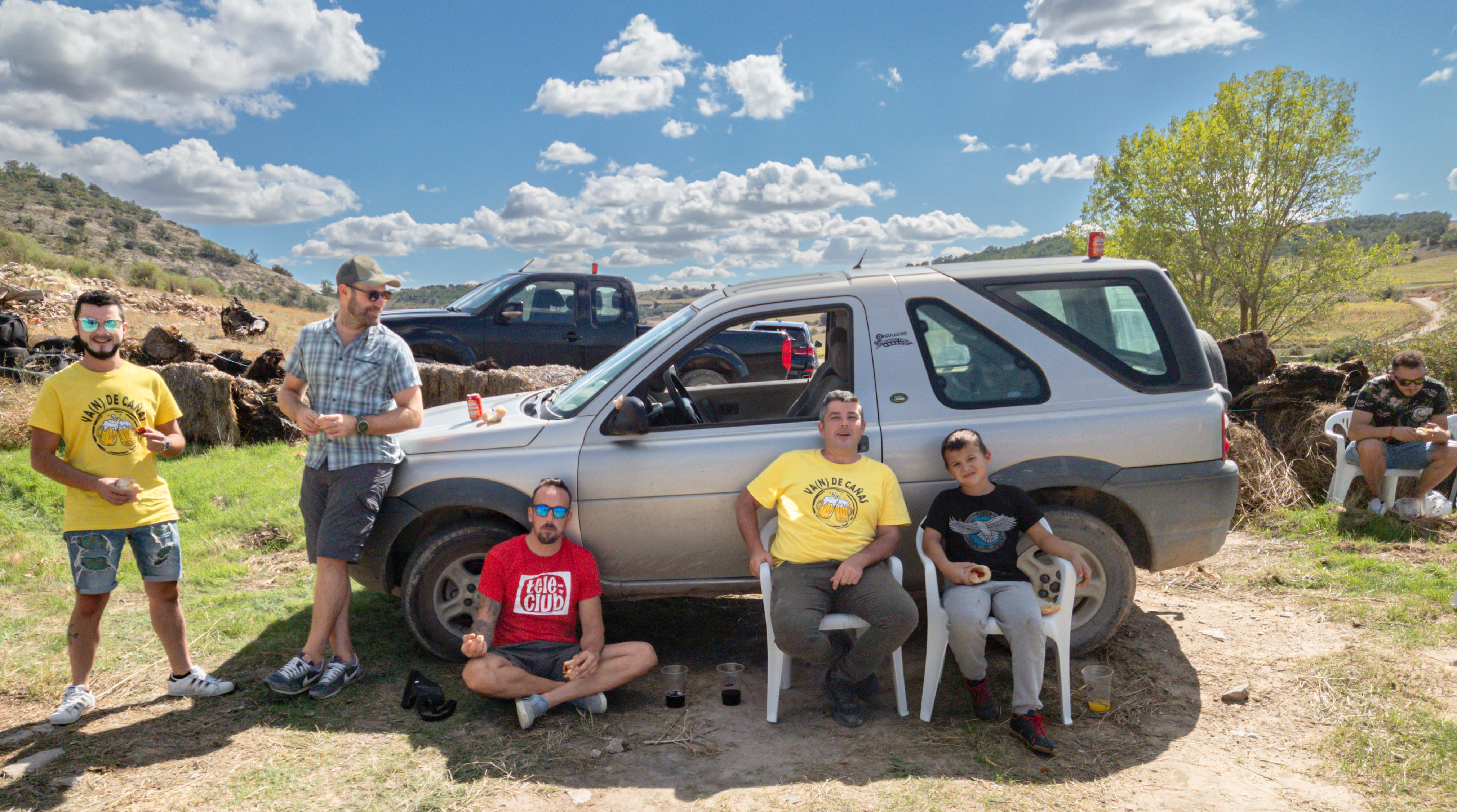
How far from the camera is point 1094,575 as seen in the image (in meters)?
4.24

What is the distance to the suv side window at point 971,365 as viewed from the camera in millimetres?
4172

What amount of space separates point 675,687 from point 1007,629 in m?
1.54

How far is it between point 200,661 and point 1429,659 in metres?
6.18

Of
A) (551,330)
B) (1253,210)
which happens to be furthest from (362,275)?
(1253,210)

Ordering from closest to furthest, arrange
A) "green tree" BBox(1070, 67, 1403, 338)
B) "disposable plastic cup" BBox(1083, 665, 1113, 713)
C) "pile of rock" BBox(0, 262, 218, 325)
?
"disposable plastic cup" BBox(1083, 665, 1113, 713), "pile of rock" BBox(0, 262, 218, 325), "green tree" BBox(1070, 67, 1403, 338)

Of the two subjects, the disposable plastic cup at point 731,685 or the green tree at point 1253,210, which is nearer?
the disposable plastic cup at point 731,685

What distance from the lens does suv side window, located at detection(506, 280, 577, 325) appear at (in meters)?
10.3

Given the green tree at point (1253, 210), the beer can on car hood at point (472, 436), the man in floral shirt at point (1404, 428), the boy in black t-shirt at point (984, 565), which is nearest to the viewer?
the boy in black t-shirt at point (984, 565)

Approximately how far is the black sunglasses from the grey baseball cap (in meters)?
0.02

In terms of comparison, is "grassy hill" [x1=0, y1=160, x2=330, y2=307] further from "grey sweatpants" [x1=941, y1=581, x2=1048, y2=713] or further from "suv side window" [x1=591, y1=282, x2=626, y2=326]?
"grey sweatpants" [x1=941, y1=581, x2=1048, y2=713]

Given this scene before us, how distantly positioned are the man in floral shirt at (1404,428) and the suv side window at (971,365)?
4.24 metres

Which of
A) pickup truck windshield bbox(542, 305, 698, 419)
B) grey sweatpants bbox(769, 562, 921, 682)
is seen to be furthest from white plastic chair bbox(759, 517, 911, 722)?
pickup truck windshield bbox(542, 305, 698, 419)

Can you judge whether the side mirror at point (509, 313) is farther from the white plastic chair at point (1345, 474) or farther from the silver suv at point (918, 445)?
the white plastic chair at point (1345, 474)

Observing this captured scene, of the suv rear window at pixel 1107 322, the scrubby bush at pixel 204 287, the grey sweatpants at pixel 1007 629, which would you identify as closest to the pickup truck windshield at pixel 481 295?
the suv rear window at pixel 1107 322
